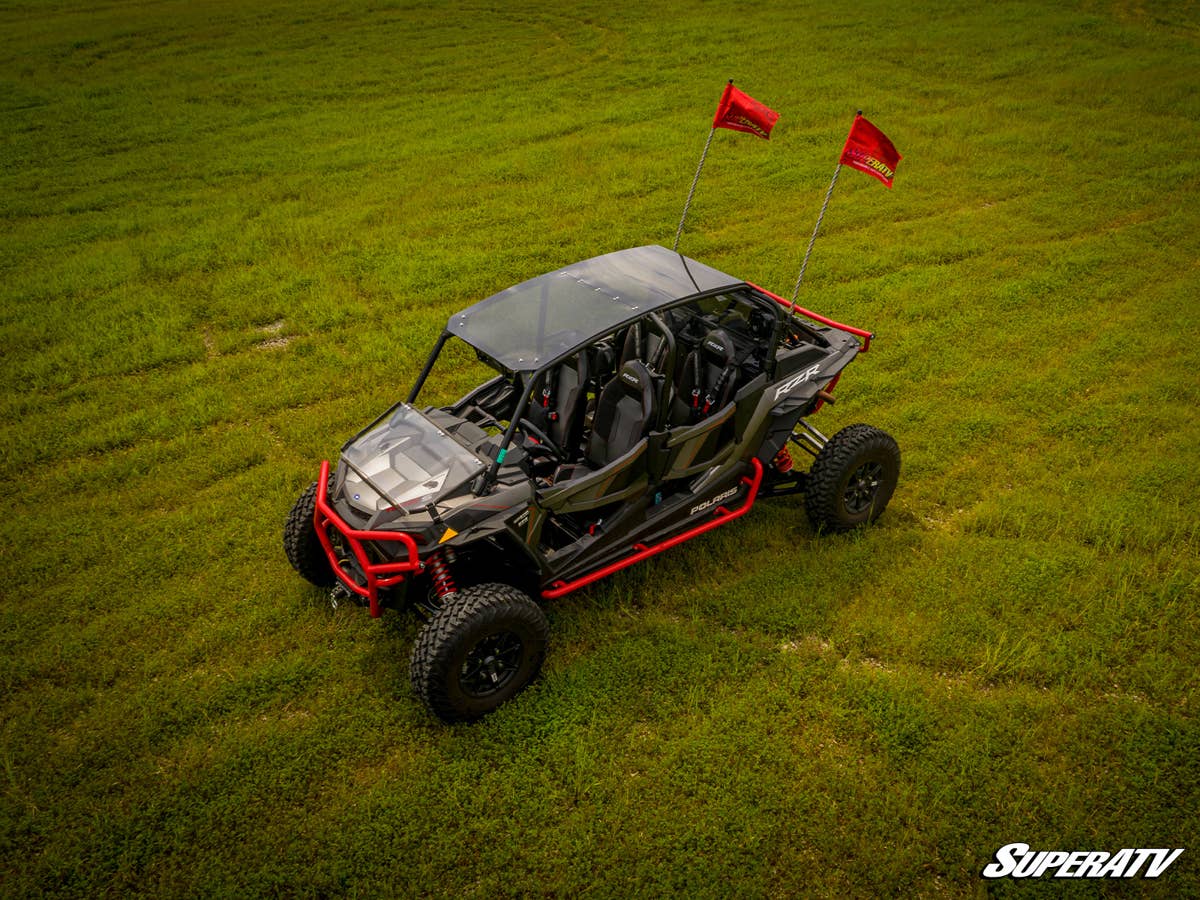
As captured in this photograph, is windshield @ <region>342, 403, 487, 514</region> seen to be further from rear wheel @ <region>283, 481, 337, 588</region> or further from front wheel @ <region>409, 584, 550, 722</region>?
front wheel @ <region>409, 584, 550, 722</region>

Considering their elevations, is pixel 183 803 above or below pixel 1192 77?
below

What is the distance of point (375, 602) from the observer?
5812 mm

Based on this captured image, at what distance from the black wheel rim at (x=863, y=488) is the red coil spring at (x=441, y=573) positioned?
3279mm

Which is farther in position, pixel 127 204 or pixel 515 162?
pixel 515 162

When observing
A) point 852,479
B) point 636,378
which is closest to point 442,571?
point 636,378

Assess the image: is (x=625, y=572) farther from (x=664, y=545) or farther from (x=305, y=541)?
(x=305, y=541)

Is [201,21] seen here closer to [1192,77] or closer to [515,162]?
[515,162]

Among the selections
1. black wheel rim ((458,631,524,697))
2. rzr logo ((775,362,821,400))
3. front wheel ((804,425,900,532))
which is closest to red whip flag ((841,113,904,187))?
rzr logo ((775,362,821,400))

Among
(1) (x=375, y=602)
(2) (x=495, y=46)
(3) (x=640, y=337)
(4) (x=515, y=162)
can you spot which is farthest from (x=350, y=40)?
(1) (x=375, y=602)

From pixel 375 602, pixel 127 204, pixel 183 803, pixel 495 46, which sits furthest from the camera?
pixel 495 46

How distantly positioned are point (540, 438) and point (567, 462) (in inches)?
11.6

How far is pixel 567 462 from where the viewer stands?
22.0 ft

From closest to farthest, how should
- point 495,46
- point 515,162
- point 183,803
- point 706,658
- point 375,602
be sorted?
point 183,803 < point 375,602 < point 706,658 < point 515,162 < point 495,46

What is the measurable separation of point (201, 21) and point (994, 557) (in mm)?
22487
